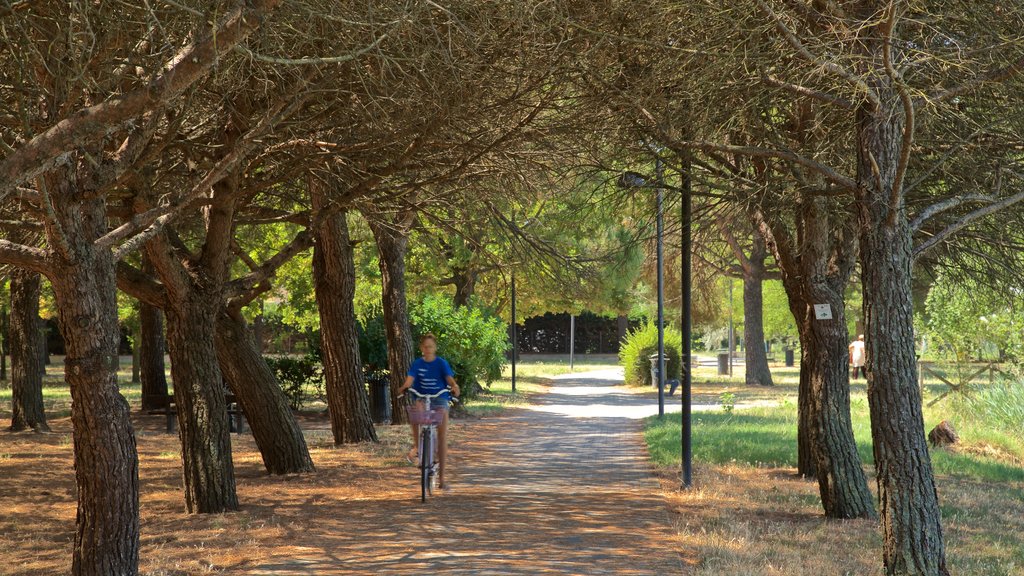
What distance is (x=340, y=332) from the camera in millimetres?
16984

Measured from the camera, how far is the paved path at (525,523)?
27.5ft

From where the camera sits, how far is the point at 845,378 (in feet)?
38.3

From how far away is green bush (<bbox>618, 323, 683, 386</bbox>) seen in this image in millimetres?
36375

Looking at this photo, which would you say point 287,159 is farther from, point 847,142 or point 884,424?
Answer: point 884,424

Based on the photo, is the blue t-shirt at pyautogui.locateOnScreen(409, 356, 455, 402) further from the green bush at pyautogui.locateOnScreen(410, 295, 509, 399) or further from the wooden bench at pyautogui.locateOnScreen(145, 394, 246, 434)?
the green bush at pyautogui.locateOnScreen(410, 295, 509, 399)

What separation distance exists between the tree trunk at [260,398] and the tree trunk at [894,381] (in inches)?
320

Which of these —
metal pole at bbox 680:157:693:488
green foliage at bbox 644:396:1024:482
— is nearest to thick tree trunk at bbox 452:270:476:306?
green foliage at bbox 644:396:1024:482

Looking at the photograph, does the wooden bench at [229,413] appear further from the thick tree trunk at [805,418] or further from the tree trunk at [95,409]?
the tree trunk at [95,409]

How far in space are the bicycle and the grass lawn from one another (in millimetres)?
2664

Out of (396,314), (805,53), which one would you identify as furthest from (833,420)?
(396,314)

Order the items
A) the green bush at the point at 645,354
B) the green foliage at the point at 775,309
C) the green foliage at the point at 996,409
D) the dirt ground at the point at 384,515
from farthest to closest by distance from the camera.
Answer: the green foliage at the point at 775,309 → the green bush at the point at 645,354 → the green foliage at the point at 996,409 → the dirt ground at the point at 384,515

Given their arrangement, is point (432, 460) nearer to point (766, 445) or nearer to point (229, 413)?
point (766, 445)

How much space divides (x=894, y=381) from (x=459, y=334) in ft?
58.2

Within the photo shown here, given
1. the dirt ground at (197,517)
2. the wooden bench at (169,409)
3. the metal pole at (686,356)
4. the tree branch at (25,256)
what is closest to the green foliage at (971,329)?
the metal pole at (686,356)
